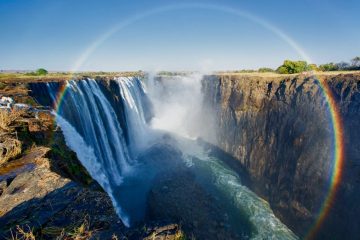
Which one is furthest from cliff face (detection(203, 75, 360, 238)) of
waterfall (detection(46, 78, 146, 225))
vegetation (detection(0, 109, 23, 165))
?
vegetation (detection(0, 109, 23, 165))

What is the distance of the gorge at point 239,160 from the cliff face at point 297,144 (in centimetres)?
6

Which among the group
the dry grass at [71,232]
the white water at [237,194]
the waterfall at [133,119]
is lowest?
the white water at [237,194]

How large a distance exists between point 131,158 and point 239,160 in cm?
1090

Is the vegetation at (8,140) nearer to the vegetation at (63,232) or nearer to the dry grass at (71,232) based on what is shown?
the vegetation at (63,232)

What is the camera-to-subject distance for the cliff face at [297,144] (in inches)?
476

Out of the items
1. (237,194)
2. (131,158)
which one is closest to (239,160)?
(237,194)

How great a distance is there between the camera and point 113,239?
9.91ft

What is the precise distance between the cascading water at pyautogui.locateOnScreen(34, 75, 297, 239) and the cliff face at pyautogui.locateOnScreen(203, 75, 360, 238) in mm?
1701

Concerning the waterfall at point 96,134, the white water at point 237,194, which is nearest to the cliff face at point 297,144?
the white water at point 237,194

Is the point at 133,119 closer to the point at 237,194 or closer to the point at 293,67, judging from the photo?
the point at 237,194

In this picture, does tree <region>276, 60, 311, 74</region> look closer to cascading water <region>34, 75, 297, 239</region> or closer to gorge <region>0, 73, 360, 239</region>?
gorge <region>0, 73, 360, 239</region>

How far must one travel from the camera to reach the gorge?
1274cm

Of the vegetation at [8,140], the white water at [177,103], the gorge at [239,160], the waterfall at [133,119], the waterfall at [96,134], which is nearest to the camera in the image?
the vegetation at [8,140]

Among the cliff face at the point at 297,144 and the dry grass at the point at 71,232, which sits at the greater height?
the dry grass at the point at 71,232
